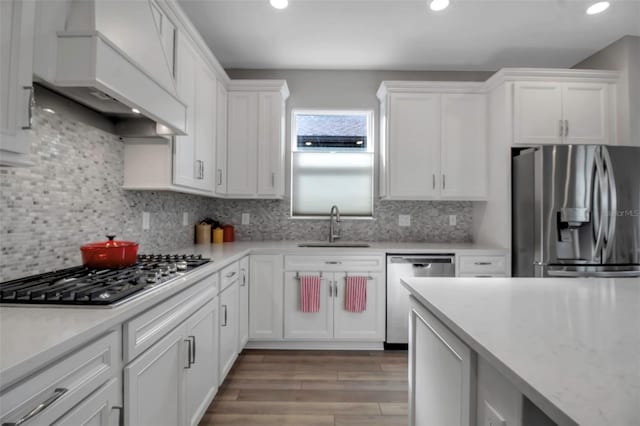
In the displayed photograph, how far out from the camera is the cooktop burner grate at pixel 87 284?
3.29ft

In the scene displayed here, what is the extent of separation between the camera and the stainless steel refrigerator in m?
2.41

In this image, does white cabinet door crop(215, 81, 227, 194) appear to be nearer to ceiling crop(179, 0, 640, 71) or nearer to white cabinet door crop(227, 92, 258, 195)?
white cabinet door crop(227, 92, 258, 195)

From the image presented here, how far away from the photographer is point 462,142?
3.11 meters

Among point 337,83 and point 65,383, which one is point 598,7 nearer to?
point 337,83

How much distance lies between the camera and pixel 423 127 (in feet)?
10.2

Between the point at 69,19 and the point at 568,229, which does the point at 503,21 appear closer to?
the point at 568,229

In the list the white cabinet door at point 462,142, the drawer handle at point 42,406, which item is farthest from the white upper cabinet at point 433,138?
the drawer handle at point 42,406

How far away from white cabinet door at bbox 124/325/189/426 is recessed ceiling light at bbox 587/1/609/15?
3570 millimetres

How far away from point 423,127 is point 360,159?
734 millimetres

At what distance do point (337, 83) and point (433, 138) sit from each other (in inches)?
47.1

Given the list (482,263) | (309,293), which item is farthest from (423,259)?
(309,293)

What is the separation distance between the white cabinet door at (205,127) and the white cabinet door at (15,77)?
54.1 inches

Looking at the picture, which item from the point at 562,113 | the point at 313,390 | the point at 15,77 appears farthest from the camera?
the point at 562,113

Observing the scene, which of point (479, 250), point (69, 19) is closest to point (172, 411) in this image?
point (69, 19)
